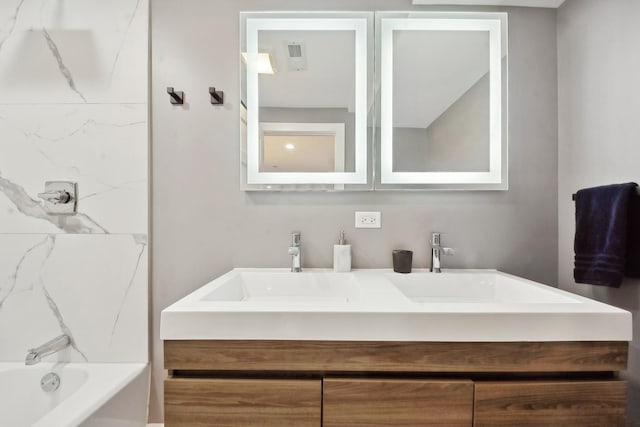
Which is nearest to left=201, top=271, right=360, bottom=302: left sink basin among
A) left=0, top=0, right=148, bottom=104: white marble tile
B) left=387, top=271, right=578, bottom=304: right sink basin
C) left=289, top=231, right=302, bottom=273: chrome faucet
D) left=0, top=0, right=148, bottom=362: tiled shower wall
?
left=289, top=231, right=302, bottom=273: chrome faucet

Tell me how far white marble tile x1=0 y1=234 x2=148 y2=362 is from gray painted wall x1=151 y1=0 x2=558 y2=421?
4.3 inches

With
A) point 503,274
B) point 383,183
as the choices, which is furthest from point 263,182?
point 503,274

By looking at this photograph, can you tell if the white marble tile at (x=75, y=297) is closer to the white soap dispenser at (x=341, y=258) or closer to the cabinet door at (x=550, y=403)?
the white soap dispenser at (x=341, y=258)

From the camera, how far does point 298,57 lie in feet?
4.31

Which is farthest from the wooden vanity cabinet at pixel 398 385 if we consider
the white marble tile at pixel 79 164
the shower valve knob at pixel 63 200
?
the shower valve knob at pixel 63 200

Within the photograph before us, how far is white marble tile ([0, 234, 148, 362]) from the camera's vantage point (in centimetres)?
131

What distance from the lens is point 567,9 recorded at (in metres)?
1.27

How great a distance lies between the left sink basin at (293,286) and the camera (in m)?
1.21

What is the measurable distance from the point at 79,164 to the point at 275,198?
0.86 metres

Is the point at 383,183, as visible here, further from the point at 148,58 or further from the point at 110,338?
the point at 110,338

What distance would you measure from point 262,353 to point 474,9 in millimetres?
1590

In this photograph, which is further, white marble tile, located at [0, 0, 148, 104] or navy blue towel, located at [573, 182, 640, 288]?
white marble tile, located at [0, 0, 148, 104]

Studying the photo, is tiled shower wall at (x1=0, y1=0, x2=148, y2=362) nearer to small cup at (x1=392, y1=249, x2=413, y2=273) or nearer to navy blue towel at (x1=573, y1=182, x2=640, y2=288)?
small cup at (x1=392, y1=249, x2=413, y2=273)

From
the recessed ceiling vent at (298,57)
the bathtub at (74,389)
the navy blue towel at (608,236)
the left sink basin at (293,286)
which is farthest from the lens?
the recessed ceiling vent at (298,57)
